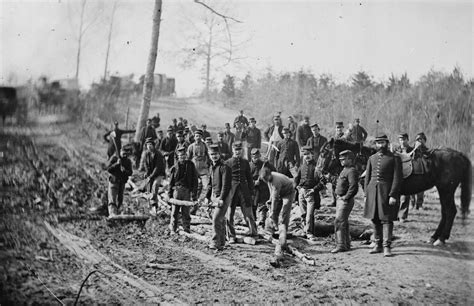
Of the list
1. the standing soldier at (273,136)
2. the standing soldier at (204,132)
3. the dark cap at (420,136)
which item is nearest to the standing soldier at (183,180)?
the standing soldier at (204,132)

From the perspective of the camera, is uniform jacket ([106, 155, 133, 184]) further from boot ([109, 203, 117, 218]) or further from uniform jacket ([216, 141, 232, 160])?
uniform jacket ([216, 141, 232, 160])

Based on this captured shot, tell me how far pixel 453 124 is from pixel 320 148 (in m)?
1.47

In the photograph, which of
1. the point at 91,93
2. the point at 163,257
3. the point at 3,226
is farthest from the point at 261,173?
the point at 3,226

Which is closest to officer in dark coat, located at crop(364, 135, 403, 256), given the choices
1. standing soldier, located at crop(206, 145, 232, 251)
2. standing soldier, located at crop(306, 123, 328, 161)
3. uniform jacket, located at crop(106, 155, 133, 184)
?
standing soldier, located at crop(306, 123, 328, 161)

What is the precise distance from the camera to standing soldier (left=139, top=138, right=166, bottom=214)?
152 inches

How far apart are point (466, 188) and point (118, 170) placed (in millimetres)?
2642

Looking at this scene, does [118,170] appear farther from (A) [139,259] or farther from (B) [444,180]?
(B) [444,180]

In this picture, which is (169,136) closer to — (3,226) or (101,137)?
(101,137)

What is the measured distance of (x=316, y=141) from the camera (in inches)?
159

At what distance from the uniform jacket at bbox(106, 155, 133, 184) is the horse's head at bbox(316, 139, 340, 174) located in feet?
5.79

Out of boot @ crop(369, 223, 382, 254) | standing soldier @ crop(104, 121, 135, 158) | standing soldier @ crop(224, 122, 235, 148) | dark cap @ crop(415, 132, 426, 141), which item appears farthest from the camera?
standing soldier @ crop(224, 122, 235, 148)

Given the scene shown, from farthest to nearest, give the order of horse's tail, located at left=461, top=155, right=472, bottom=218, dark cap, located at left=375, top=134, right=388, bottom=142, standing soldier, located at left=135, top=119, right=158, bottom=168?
standing soldier, located at left=135, top=119, right=158, bottom=168, dark cap, located at left=375, top=134, right=388, bottom=142, horse's tail, located at left=461, top=155, right=472, bottom=218

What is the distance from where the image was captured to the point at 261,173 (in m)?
3.97

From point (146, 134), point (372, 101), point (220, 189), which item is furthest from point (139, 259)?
point (372, 101)
